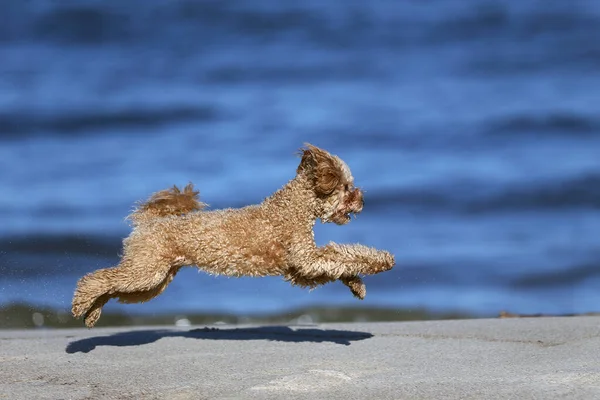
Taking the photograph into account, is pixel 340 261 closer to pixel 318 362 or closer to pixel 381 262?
pixel 381 262

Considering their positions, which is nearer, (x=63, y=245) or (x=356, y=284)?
(x=356, y=284)

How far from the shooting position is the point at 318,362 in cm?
619

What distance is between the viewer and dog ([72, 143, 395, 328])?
256 inches

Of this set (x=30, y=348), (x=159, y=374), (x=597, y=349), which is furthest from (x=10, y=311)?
(x=597, y=349)

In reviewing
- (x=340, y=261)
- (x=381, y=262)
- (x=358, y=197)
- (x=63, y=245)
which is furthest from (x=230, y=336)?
(x=63, y=245)

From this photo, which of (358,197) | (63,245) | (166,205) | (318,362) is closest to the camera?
(318,362)

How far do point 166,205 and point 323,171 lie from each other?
3.89 ft

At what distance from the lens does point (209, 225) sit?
21.4 ft

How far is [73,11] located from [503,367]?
61.0ft

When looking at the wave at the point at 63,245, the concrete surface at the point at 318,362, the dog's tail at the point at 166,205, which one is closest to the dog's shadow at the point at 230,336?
the concrete surface at the point at 318,362

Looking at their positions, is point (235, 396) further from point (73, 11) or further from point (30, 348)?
point (73, 11)

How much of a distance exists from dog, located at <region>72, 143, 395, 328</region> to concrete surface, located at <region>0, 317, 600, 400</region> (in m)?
0.52

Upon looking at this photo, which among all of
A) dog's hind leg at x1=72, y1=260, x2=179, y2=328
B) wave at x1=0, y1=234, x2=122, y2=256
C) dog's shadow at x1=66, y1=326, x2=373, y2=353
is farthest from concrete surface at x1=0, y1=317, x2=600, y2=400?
wave at x1=0, y1=234, x2=122, y2=256

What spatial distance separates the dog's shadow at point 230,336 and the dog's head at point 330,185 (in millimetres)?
981
